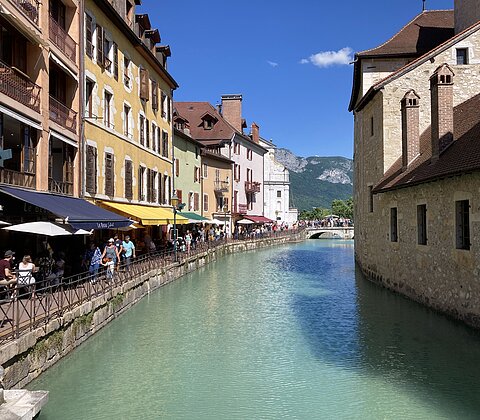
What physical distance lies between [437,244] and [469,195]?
2.71 metres

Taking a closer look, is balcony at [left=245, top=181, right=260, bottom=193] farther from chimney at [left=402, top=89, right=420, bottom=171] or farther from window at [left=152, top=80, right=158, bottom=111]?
chimney at [left=402, top=89, right=420, bottom=171]

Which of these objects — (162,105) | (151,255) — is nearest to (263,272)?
(151,255)

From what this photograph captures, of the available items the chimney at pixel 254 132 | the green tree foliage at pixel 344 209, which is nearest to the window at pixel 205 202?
the chimney at pixel 254 132

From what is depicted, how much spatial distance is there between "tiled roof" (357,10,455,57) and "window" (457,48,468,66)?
4983mm

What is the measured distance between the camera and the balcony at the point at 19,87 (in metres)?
13.3

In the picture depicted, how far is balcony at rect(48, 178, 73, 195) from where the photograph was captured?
16317mm

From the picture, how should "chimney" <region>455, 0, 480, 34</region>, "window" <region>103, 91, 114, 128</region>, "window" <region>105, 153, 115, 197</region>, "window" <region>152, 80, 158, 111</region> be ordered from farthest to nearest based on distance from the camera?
"window" <region>152, 80, 158, 111</region> → "chimney" <region>455, 0, 480, 34</region> → "window" <region>103, 91, 114, 128</region> → "window" <region>105, 153, 115, 197</region>

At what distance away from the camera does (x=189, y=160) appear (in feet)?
134

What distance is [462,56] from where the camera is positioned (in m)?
20.3

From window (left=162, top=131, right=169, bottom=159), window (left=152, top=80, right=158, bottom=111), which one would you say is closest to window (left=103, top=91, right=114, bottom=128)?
window (left=152, top=80, right=158, bottom=111)

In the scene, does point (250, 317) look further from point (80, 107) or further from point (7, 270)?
point (80, 107)

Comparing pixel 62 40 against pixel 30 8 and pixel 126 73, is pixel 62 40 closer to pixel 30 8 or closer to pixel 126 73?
pixel 30 8

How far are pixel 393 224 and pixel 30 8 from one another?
50.0ft

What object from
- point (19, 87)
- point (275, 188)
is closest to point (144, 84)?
point (19, 87)
